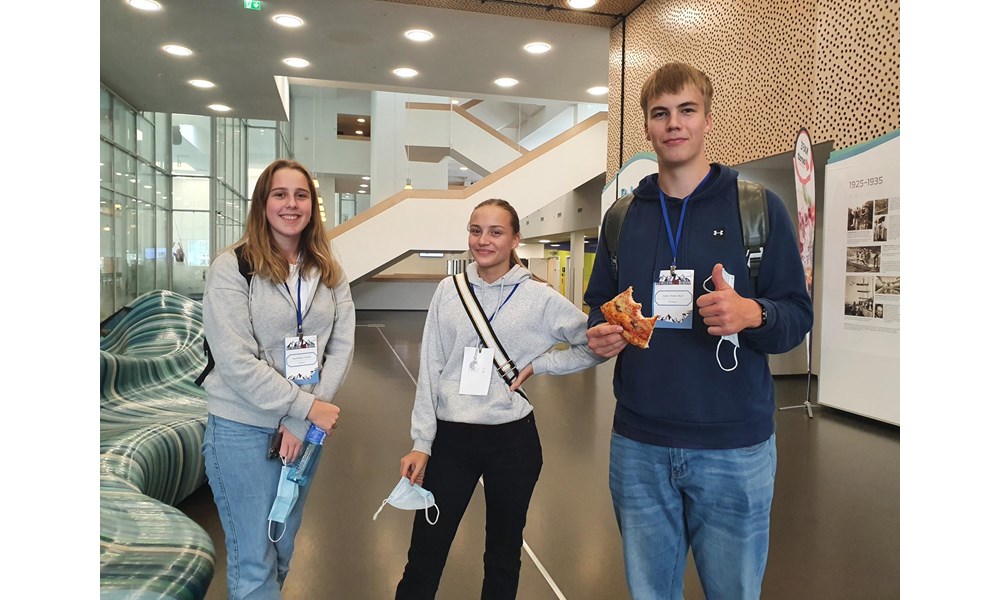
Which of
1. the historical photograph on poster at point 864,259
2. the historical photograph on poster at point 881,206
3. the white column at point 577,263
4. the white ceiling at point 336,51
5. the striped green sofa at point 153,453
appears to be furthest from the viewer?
the white column at point 577,263

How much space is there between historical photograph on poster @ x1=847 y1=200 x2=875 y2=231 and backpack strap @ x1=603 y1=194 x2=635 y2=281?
450 cm

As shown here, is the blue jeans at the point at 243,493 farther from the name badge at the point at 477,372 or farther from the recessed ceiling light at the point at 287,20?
the recessed ceiling light at the point at 287,20

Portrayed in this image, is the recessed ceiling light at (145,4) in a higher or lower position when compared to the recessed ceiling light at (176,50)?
lower

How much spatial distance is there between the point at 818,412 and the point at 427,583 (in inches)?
222

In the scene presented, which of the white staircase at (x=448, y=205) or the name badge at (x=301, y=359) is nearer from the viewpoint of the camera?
the name badge at (x=301, y=359)

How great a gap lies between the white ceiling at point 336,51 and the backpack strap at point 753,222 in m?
6.43

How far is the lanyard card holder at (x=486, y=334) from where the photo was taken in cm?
198

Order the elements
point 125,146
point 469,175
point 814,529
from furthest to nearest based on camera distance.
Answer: point 469,175
point 125,146
point 814,529

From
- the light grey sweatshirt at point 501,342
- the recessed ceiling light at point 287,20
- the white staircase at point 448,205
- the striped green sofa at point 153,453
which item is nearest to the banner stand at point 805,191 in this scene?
the light grey sweatshirt at point 501,342

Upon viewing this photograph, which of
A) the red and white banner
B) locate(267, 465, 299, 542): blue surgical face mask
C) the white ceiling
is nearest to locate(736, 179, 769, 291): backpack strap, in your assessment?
locate(267, 465, 299, 542): blue surgical face mask
